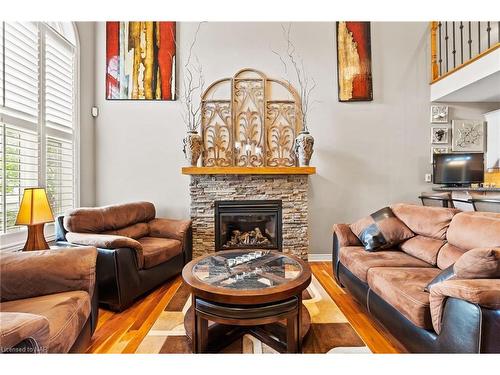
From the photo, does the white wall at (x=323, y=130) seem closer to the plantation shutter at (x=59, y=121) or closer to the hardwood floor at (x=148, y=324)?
the plantation shutter at (x=59, y=121)

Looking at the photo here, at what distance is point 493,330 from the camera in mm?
1058

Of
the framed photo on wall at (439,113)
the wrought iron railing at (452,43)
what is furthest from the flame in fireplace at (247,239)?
the wrought iron railing at (452,43)

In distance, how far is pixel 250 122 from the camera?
350 centimetres

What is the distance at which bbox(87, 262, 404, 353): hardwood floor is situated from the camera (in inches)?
64.5

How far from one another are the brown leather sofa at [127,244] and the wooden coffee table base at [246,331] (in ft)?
2.58

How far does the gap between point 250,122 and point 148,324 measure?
2697 mm

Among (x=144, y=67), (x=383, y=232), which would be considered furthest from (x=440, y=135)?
(x=144, y=67)

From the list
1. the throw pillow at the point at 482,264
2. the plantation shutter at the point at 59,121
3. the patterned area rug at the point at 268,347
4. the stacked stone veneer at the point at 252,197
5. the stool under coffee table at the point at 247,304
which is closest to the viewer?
the throw pillow at the point at 482,264

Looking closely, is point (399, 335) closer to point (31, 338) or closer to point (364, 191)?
point (31, 338)

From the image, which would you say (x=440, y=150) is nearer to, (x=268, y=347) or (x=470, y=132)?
(x=470, y=132)

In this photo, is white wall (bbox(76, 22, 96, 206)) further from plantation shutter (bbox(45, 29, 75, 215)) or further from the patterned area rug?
the patterned area rug

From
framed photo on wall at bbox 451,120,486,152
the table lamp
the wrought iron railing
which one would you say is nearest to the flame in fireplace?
the table lamp

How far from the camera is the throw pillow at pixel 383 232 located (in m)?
2.37

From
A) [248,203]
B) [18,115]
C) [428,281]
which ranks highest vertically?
[18,115]
